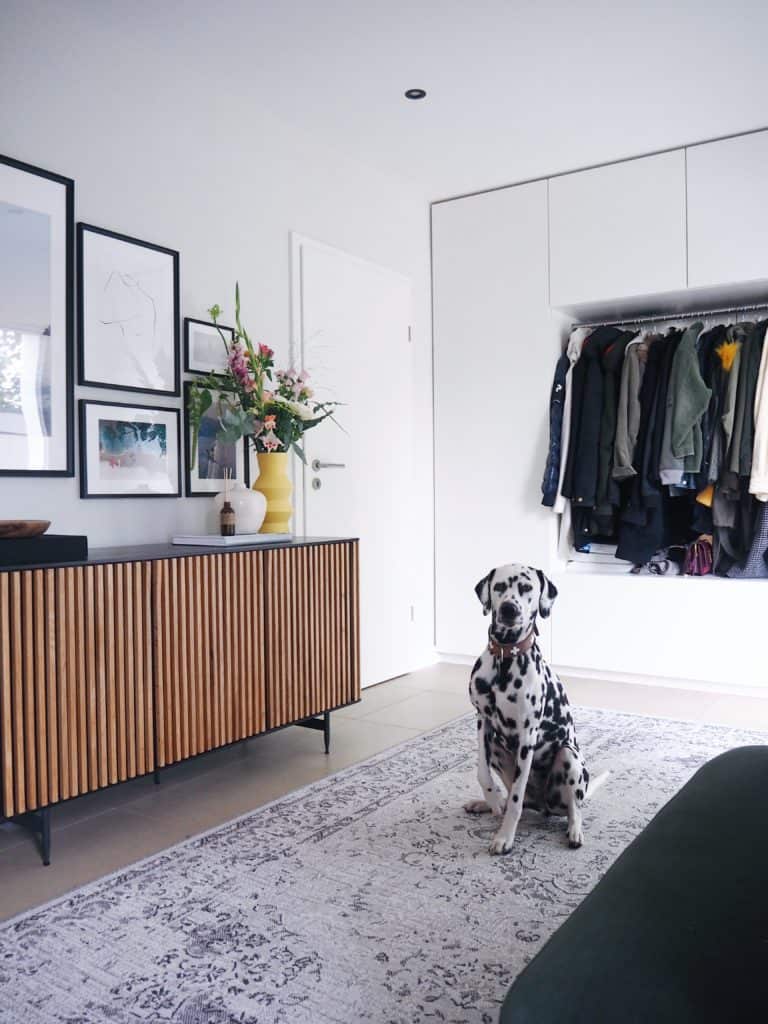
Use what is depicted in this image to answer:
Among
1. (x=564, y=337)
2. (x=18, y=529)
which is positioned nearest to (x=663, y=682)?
(x=564, y=337)

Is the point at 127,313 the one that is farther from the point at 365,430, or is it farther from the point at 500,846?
the point at 500,846

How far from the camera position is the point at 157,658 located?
8.55ft

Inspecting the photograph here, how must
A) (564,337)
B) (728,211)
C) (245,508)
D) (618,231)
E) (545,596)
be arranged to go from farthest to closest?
(564,337) → (618,231) → (728,211) → (245,508) → (545,596)

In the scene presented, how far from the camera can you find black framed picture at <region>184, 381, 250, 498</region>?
131 inches

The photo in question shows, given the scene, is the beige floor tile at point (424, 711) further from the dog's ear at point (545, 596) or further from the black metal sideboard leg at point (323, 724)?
the dog's ear at point (545, 596)

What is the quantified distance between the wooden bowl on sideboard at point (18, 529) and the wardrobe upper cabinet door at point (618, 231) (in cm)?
318

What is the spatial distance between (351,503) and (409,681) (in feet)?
3.44

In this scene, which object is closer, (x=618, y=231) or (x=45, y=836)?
(x=45, y=836)

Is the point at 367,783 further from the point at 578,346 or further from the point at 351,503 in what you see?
the point at 578,346

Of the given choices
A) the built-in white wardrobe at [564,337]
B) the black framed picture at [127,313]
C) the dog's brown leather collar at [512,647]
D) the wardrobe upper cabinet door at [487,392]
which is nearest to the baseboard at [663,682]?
the built-in white wardrobe at [564,337]

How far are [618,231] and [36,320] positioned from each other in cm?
298

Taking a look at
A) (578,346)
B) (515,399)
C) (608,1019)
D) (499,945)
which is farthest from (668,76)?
(608,1019)

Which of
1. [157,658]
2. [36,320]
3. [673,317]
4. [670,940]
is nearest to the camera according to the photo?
[670,940]

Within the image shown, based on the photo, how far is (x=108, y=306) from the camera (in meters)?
2.99
